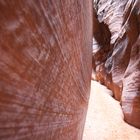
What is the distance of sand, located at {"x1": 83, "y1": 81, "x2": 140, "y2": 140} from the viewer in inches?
182

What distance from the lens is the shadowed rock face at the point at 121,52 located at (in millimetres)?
5090

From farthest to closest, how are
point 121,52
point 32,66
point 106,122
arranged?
point 121,52 → point 106,122 → point 32,66

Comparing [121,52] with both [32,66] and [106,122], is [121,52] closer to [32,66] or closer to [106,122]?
[106,122]

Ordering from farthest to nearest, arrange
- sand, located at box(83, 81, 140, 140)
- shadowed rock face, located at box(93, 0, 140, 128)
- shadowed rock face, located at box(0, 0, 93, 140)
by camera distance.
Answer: shadowed rock face, located at box(93, 0, 140, 128)
sand, located at box(83, 81, 140, 140)
shadowed rock face, located at box(0, 0, 93, 140)

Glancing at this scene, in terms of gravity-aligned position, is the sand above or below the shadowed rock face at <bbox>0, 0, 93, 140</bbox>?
above

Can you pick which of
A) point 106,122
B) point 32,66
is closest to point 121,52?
point 106,122

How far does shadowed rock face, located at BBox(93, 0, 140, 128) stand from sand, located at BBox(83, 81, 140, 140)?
23 centimetres

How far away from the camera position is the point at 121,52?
636 cm

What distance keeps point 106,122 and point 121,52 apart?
1.92 metres

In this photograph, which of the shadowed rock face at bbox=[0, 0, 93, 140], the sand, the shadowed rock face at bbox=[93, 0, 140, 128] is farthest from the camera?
the shadowed rock face at bbox=[93, 0, 140, 128]

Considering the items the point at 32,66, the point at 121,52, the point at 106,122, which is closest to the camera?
the point at 32,66

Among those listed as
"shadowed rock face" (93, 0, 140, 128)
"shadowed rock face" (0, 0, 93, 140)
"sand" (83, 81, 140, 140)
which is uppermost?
"shadowed rock face" (93, 0, 140, 128)

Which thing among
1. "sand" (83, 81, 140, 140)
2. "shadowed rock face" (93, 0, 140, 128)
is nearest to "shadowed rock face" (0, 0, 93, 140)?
"sand" (83, 81, 140, 140)

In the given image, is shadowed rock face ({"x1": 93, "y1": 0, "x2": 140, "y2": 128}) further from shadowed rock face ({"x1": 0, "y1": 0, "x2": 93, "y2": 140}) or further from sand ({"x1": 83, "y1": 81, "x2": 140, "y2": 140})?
shadowed rock face ({"x1": 0, "y1": 0, "x2": 93, "y2": 140})
